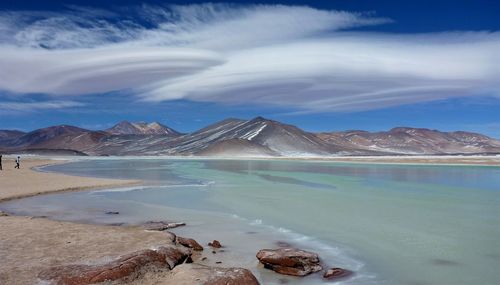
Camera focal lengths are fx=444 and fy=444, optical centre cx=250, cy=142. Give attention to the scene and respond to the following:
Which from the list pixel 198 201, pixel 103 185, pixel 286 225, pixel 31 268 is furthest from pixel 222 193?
pixel 31 268

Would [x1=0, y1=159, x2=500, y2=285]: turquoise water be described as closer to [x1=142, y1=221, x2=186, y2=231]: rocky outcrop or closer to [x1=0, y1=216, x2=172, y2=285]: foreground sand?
[x1=142, y1=221, x2=186, y2=231]: rocky outcrop

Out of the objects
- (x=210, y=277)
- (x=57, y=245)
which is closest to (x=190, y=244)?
(x=57, y=245)

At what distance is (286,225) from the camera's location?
51.1 ft

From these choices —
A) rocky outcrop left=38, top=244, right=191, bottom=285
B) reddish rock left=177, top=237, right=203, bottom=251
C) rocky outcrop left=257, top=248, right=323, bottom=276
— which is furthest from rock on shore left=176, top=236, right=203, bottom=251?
rocky outcrop left=257, top=248, right=323, bottom=276

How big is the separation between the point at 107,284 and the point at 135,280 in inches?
21.2

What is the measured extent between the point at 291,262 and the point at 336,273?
100cm

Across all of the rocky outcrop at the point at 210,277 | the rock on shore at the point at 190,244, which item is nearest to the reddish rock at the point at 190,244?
the rock on shore at the point at 190,244

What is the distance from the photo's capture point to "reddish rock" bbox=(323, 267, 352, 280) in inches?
373

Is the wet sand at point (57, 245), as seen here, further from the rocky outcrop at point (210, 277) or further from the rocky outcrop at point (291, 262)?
the rocky outcrop at point (291, 262)

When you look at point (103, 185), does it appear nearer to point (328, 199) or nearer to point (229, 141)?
point (328, 199)

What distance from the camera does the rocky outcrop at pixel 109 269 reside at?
800 cm

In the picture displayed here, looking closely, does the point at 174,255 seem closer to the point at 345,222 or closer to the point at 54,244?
the point at 54,244

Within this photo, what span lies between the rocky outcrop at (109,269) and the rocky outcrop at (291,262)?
204cm

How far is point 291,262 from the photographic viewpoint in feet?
32.2
